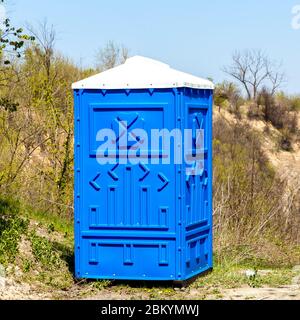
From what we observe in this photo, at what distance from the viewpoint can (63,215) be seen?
14.5m

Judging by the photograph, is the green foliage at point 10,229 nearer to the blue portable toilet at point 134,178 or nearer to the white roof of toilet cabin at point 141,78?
the blue portable toilet at point 134,178

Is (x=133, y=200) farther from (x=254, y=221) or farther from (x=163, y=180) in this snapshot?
(x=254, y=221)

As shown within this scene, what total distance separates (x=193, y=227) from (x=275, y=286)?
3.69 feet

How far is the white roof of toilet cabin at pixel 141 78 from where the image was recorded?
376 inches

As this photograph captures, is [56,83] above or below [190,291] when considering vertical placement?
above

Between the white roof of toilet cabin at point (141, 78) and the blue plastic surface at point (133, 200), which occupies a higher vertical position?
the white roof of toilet cabin at point (141, 78)

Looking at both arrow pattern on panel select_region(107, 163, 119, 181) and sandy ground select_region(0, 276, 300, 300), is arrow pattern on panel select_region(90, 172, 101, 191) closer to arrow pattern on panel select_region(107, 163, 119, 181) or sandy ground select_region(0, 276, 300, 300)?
arrow pattern on panel select_region(107, 163, 119, 181)

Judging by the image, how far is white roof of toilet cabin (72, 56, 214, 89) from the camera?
31.4 ft

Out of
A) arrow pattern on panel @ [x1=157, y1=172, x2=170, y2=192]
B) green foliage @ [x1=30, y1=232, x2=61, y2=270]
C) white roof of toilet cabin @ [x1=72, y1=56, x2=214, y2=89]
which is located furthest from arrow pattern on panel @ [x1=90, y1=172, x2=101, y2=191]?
green foliage @ [x1=30, y1=232, x2=61, y2=270]

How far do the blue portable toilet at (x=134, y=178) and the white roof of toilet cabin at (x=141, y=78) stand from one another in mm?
10

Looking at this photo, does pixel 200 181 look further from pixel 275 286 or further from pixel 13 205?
pixel 13 205

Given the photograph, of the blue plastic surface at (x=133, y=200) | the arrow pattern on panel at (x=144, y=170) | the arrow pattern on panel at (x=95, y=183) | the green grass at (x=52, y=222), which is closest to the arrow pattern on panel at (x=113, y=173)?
the blue plastic surface at (x=133, y=200)

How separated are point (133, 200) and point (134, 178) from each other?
0.23 meters

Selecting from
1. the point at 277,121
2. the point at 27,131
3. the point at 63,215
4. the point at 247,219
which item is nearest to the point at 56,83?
the point at 27,131
